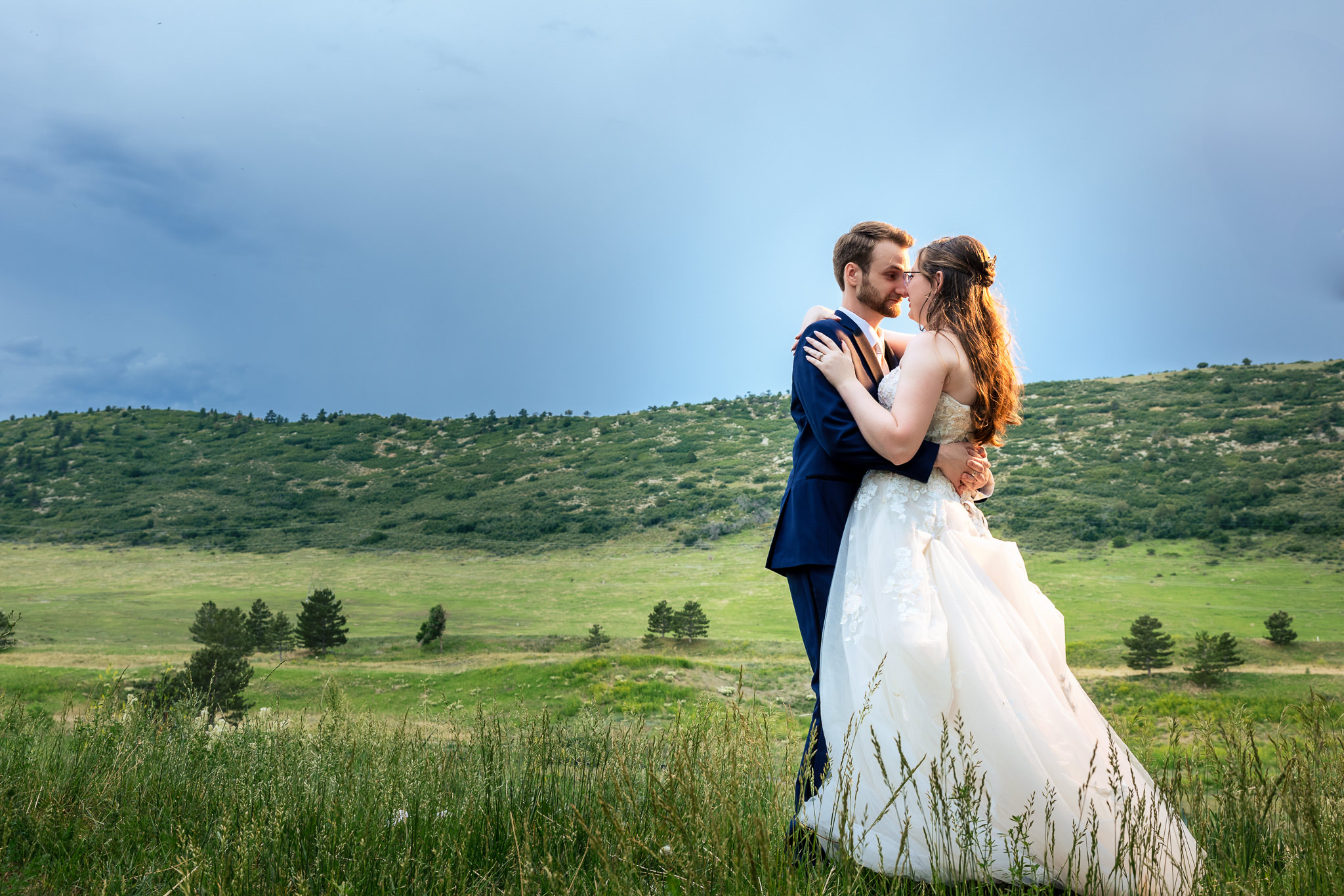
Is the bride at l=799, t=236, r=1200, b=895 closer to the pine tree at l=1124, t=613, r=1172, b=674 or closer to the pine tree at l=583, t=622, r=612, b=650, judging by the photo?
the pine tree at l=1124, t=613, r=1172, b=674

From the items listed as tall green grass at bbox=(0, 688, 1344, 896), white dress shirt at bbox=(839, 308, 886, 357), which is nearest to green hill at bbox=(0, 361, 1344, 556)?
tall green grass at bbox=(0, 688, 1344, 896)

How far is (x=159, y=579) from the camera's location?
42.6m

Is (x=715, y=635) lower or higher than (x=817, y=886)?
lower

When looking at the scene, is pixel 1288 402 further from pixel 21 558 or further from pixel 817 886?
pixel 21 558

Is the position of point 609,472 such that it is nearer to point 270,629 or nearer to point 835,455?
point 270,629

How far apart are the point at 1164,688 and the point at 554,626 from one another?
25.7 m

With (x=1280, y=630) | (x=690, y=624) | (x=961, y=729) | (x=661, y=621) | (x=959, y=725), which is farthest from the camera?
(x=690, y=624)

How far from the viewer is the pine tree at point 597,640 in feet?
91.5

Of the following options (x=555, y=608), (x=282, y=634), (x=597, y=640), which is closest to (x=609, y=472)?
(x=555, y=608)

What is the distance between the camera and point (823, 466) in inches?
104

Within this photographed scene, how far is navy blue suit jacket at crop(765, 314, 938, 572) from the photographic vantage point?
2.45 m

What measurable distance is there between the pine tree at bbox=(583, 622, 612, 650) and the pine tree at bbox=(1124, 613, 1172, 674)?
1927 cm

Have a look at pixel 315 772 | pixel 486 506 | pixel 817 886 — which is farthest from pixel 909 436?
pixel 486 506

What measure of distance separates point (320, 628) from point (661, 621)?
511 inches
